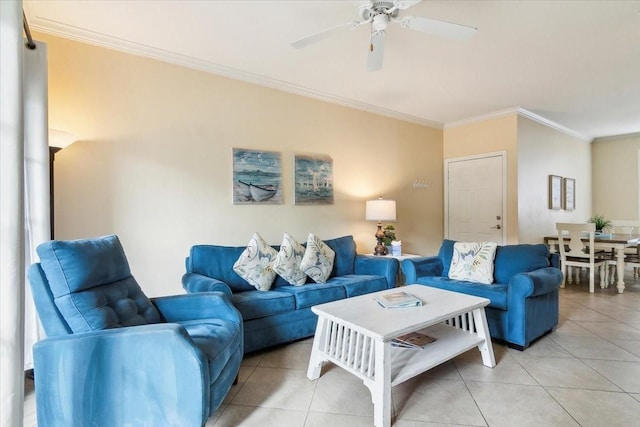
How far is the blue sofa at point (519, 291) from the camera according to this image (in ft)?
8.24

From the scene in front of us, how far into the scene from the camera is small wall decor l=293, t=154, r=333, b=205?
3.78 meters

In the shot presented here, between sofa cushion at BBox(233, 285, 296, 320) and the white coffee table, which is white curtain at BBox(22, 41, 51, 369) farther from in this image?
the white coffee table

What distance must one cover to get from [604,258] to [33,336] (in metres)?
6.38

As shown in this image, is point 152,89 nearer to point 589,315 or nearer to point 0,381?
point 0,381

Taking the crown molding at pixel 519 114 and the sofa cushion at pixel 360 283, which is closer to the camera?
the sofa cushion at pixel 360 283

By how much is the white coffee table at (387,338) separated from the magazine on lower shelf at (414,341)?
31mm

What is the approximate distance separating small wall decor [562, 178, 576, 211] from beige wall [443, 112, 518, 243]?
73.5 inches

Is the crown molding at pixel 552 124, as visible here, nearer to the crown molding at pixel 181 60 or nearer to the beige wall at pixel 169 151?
the crown molding at pixel 181 60

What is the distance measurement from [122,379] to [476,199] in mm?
5022

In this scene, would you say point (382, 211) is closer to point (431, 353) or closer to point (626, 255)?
point (431, 353)

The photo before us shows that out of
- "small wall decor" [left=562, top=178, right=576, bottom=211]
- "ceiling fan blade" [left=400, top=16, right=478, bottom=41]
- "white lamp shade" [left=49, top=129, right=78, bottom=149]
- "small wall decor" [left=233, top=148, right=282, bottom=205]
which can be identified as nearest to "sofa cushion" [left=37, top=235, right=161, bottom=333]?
"white lamp shade" [left=49, top=129, right=78, bottom=149]

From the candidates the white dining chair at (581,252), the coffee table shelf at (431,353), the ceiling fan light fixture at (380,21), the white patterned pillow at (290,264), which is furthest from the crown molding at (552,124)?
the white patterned pillow at (290,264)

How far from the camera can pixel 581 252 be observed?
4414mm

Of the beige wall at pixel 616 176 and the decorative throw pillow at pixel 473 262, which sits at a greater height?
the beige wall at pixel 616 176
